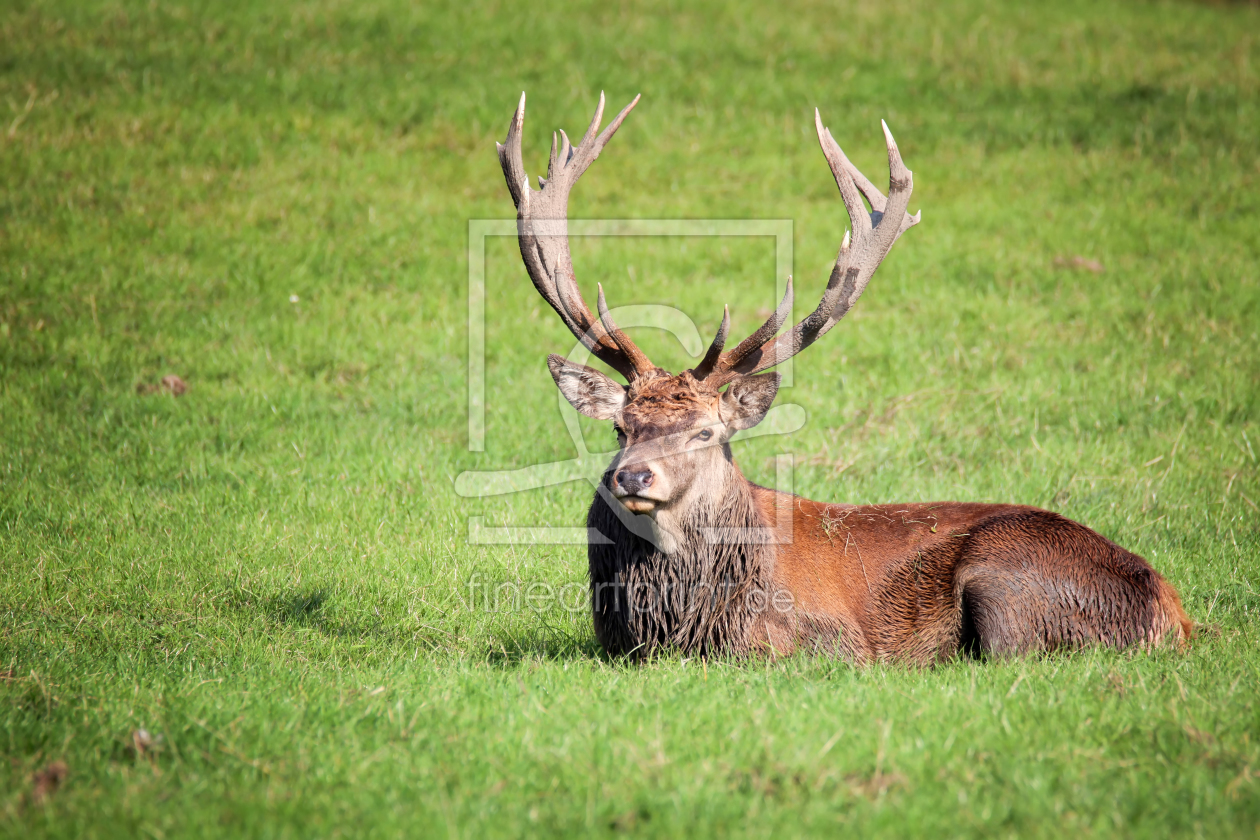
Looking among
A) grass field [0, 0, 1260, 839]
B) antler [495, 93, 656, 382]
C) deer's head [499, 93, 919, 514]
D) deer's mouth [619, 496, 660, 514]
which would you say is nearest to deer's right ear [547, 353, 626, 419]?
deer's head [499, 93, 919, 514]

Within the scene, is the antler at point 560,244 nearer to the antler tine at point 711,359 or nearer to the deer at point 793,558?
the deer at point 793,558

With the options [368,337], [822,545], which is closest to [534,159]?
[368,337]

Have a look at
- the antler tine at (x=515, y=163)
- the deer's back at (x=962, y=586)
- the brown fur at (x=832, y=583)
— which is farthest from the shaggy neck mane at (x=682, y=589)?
the antler tine at (x=515, y=163)

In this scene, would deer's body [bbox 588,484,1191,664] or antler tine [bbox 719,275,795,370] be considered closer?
deer's body [bbox 588,484,1191,664]

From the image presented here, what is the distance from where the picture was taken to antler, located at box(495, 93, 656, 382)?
5.76m

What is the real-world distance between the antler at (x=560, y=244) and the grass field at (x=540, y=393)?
Result: 1.52 meters

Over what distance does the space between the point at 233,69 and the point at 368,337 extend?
613 centimetres

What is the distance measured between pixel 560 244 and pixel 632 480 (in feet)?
5.74

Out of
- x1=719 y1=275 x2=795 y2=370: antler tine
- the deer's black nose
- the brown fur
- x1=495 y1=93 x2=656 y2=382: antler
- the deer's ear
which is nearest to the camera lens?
the deer's black nose

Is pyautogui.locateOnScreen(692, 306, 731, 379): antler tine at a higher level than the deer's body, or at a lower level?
higher

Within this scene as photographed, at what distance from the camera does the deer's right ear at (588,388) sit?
5652 mm

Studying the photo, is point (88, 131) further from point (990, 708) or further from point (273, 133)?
point (990, 708)

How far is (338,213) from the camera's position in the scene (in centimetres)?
1217

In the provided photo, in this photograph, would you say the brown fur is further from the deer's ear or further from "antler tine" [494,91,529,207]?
"antler tine" [494,91,529,207]
